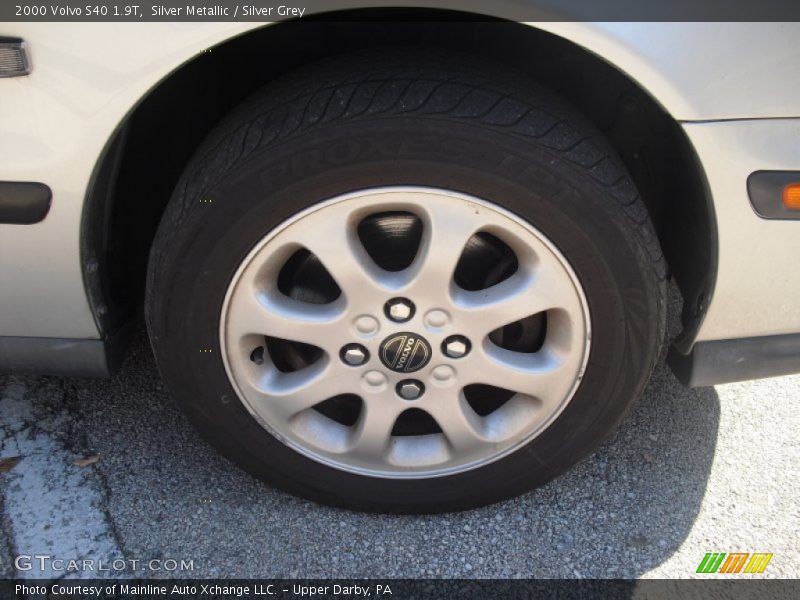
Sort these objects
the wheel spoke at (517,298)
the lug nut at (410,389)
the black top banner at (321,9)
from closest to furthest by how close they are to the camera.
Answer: the black top banner at (321,9), the wheel spoke at (517,298), the lug nut at (410,389)

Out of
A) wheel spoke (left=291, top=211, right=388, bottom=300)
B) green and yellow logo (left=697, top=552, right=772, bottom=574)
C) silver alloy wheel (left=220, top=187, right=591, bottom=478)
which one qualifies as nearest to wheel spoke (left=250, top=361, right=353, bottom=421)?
silver alloy wheel (left=220, top=187, right=591, bottom=478)

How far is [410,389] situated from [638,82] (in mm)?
818

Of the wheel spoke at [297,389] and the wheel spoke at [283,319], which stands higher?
the wheel spoke at [283,319]

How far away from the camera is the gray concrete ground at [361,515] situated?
182 centimetres

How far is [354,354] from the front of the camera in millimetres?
1723

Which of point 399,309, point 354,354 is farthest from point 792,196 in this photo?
point 354,354

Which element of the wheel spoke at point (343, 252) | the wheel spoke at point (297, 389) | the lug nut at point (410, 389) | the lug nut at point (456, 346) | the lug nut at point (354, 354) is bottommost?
the wheel spoke at point (297, 389)

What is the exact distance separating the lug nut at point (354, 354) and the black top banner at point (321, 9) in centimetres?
70

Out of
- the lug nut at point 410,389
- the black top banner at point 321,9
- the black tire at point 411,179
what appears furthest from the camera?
the lug nut at point 410,389

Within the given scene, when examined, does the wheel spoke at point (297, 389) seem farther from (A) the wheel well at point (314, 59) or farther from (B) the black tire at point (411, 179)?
(A) the wheel well at point (314, 59)

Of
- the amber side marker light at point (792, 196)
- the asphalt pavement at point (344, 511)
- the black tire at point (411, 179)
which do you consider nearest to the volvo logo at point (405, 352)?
the black tire at point (411, 179)

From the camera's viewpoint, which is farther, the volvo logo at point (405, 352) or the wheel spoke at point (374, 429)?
the wheel spoke at point (374, 429)

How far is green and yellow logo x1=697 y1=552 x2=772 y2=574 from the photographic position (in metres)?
1.82

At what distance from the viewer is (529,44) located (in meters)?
1.75
